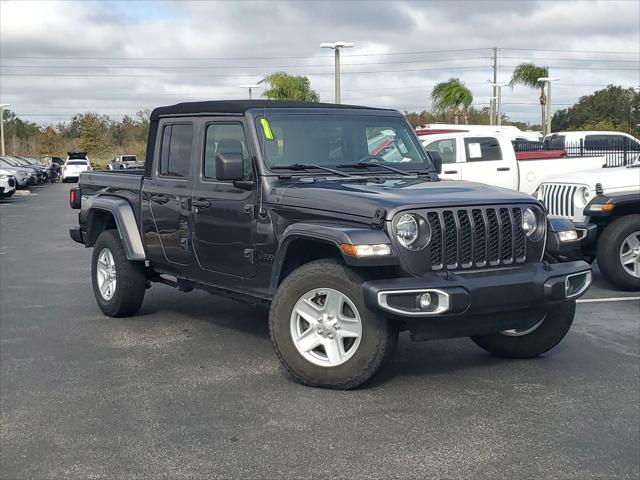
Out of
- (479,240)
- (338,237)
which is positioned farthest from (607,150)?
(338,237)

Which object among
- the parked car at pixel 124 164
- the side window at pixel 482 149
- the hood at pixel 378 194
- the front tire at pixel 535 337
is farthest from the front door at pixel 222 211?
the side window at pixel 482 149

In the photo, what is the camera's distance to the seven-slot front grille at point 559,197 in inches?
395

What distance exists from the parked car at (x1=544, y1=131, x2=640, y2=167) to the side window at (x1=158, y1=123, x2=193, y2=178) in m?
13.6

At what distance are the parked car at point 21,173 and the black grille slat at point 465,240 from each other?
33216 mm

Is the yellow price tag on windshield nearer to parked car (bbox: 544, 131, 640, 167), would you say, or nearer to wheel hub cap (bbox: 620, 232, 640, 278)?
wheel hub cap (bbox: 620, 232, 640, 278)

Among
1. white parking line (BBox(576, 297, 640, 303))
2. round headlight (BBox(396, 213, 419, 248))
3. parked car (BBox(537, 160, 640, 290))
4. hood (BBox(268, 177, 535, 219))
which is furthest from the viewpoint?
parked car (BBox(537, 160, 640, 290))

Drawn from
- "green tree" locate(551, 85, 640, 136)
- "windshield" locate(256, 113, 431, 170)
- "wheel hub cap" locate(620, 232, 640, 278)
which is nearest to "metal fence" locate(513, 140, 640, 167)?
"wheel hub cap" locate(620, 232, 640, 278)

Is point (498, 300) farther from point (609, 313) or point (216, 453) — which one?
point (609, 313)

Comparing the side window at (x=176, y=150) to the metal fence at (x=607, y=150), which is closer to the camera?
the side window at (x=176, y=150)

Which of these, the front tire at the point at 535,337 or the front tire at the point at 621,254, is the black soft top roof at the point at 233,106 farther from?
the front tire at the point at 621,254

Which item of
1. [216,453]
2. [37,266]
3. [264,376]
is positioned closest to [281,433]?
[216,453]

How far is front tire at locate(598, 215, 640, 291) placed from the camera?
9453mm

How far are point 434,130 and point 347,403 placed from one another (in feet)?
54.2

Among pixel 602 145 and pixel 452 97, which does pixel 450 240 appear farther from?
pixel 452 97
